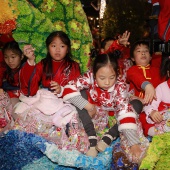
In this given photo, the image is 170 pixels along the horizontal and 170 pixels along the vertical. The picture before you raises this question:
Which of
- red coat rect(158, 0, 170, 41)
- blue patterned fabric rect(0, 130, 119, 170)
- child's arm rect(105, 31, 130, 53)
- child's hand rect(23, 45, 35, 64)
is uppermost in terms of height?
red coat rect(158, 0, 170, 41)

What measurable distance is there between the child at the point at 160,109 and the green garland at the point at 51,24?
0.82 metres

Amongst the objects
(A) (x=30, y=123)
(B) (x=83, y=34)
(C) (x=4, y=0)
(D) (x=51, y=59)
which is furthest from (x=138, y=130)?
(C) (x=4, y=0)

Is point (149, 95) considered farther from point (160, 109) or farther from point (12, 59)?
point (12, 59)

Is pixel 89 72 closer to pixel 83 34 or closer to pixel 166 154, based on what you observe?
pixel 83 34

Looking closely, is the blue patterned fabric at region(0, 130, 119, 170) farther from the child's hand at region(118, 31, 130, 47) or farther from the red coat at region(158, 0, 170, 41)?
the red coat at region(158, 0, 170, 41)

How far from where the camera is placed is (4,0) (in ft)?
7.98

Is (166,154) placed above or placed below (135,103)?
below

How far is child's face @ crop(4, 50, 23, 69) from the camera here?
107 inches

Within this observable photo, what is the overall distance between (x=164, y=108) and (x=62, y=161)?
0.97 meters

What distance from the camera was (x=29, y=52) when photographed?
2512 millimetres

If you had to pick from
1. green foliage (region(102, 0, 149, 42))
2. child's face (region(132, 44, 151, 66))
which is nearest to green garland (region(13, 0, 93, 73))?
child's face (region(132, 44, 151, 66))

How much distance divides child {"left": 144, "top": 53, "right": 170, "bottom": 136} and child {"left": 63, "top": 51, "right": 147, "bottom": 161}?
5.3 inches

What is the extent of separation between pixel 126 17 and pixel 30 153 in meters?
6.78

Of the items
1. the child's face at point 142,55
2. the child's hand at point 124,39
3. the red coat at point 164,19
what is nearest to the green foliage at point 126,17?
the red coat at point 164,19
